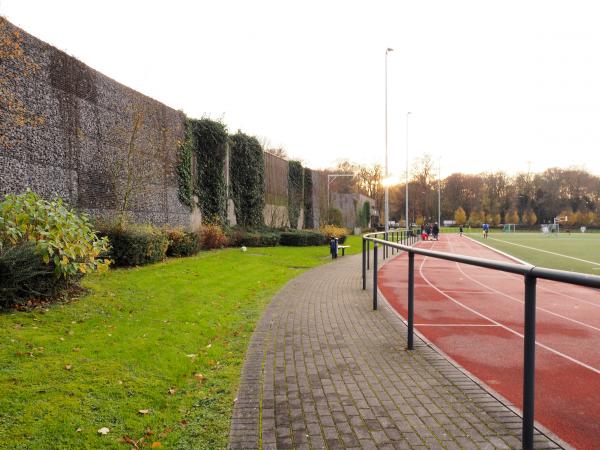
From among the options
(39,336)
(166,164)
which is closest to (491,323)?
(39,336)

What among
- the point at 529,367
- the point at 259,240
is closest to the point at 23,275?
the point at 529,367

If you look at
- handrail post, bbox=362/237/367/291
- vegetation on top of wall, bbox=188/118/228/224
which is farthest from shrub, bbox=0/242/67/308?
vegetation on top of wall, bbox=188/118/228/224

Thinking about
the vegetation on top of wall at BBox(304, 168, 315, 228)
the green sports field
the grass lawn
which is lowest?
the green sports field

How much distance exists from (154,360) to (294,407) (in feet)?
6.68

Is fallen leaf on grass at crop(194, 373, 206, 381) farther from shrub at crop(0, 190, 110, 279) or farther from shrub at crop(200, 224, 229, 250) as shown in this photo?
shrub at crop(200, 224, 229, 250)

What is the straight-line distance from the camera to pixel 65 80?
12883 mm

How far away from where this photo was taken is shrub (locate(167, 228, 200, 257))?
14148 millimetres

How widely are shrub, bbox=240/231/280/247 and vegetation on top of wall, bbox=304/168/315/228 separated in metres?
14.2

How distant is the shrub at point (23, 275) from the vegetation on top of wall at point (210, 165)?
1473 cm

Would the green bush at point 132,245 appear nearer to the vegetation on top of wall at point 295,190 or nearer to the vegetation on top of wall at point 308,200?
the vegetation on top of wall at point 295,190

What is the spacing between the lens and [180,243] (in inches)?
561

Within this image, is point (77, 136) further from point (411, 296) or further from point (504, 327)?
point (504, 327)

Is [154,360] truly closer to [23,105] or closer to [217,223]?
[23,105]

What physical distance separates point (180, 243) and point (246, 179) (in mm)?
12255
